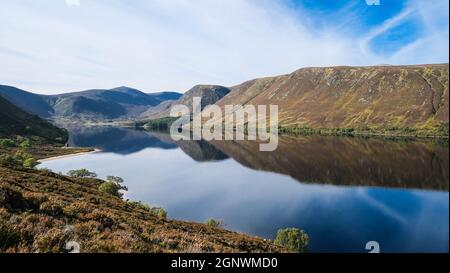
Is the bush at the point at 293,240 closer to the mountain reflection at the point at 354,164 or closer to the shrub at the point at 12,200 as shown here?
the shrub at the point at 12,200

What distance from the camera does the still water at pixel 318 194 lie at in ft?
166

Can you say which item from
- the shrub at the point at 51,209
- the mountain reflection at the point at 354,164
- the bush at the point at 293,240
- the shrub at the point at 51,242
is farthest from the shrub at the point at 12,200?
the mountain reflection at the point at 354,164

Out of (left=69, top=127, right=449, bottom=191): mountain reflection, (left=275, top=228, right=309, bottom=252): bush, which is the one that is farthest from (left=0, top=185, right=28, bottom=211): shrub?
(left=69, top=127, right=449, bottom=191): mountain reflection

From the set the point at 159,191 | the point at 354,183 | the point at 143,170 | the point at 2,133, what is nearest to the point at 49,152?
the point at 2,133

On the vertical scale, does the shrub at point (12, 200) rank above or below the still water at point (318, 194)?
above

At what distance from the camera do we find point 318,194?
81.4 meters

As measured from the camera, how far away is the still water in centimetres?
5053

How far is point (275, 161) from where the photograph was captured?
14038 cm

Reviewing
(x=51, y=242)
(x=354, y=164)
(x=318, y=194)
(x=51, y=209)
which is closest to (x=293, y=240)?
(x=51, y=209)

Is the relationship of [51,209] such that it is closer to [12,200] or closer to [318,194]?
[12,200]

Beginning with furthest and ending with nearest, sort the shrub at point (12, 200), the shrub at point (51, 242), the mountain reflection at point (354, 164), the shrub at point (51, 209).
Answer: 1. the mountain reflection at point (354, 164)
2. the shrub at point (51, 209)
3. the shrub at point (12, 200)
4. the shrub at point (51, 242)

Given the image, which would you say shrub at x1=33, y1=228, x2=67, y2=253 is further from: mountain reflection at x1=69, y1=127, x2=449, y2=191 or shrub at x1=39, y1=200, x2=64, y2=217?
mountain reflection at x1=69, y1=127, x2=449, y2=191
